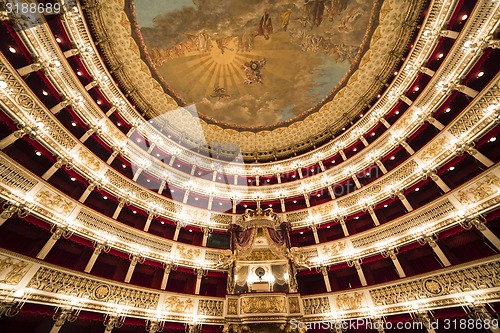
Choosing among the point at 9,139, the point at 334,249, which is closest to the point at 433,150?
the point at 334,249

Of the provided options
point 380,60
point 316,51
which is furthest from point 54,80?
point 380,60

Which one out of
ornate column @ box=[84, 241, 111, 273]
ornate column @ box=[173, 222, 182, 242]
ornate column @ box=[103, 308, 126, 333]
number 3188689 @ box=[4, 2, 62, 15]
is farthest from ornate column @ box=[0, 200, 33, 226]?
number 3188689 @ box=[4, 2, 62, 15]

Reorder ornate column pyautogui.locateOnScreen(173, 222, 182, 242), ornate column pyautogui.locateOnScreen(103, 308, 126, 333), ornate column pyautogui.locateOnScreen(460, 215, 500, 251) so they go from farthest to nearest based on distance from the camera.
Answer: ornate column pyautogui.locateOnScreen(173, 222, 182, 242), ornate column pyautogui.locateOnScreen(103, 308, 126, 333), ornate column pyautogui.locateOnScreen(460, 215, 500, 251)

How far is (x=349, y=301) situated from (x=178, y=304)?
9.80 meters

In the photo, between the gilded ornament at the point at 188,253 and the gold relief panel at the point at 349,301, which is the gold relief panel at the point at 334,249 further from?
the gilded ornament at the point at 188,253

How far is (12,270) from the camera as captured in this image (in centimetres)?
883

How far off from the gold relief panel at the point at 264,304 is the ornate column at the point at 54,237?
386 inches

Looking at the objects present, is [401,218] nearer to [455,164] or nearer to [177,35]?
[455,164]

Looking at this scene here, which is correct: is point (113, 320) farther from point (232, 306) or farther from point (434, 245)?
point (434, 245)

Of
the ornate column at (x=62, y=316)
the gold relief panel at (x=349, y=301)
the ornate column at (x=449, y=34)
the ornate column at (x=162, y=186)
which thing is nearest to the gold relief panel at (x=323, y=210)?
the gold relief panel at (x=349, y=301)

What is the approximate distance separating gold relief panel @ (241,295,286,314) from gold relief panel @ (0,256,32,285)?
9.72 meters

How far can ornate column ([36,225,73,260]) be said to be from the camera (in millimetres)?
10438

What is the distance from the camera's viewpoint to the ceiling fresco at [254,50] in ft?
52.0

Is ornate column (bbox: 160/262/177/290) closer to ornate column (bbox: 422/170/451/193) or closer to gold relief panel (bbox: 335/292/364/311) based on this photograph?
gold relief panel (bbox: 335/292/364/311)
